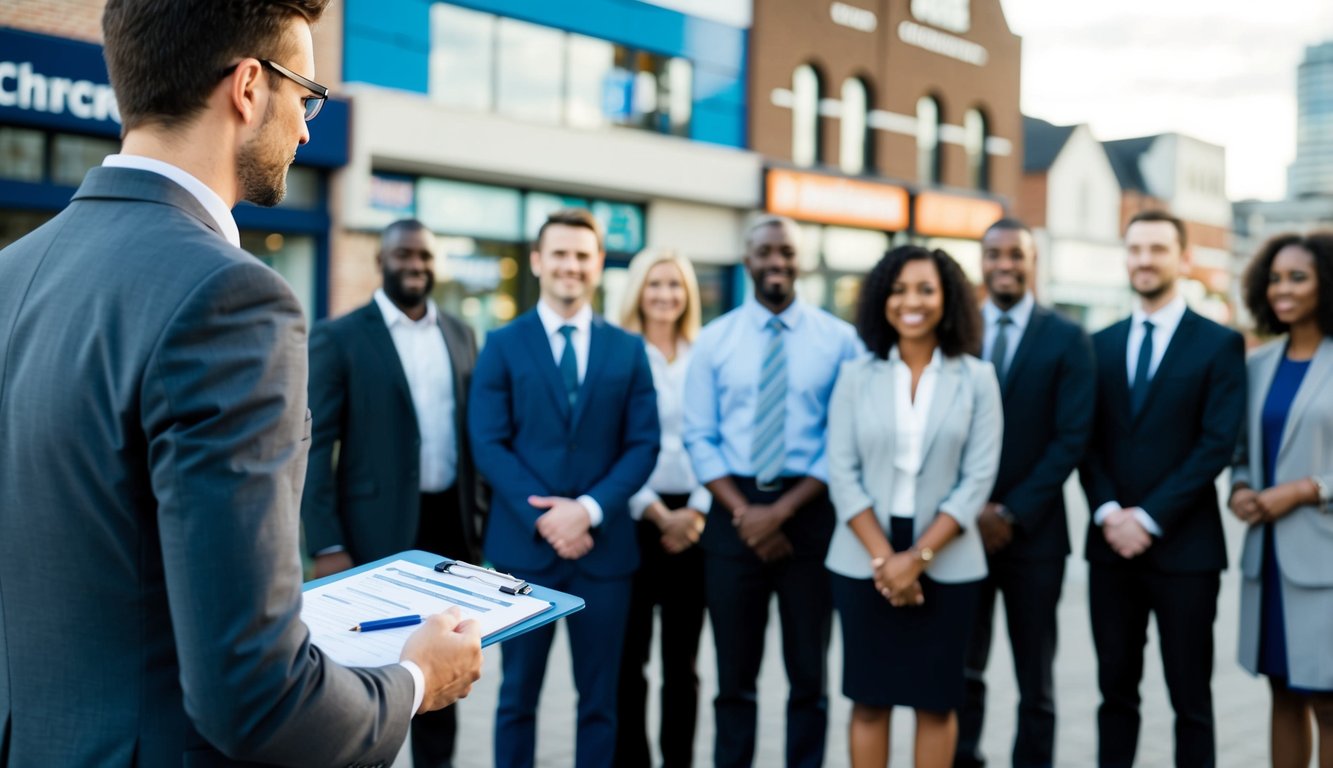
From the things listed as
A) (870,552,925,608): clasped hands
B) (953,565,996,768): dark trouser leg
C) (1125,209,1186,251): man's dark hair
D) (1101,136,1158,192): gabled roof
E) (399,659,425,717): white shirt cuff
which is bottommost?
(953,565,996,768): dark trouser leg

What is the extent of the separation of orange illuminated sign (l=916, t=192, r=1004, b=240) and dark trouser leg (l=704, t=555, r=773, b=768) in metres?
18.6

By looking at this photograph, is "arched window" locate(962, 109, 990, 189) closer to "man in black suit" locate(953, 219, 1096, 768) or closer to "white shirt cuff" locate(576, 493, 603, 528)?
"man in black suit" locate(953, 219, 1096, 768)

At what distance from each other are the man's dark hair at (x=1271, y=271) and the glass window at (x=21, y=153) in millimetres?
10559

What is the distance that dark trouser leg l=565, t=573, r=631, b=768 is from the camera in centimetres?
433

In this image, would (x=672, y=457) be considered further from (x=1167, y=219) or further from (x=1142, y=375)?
(x=1167, y=219)

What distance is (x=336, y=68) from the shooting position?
13258 millimetres

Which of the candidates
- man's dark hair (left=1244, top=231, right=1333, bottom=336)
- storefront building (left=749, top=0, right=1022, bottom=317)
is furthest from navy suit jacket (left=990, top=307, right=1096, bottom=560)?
storefront building (left=749, top=0, right=1022, bottom=317)

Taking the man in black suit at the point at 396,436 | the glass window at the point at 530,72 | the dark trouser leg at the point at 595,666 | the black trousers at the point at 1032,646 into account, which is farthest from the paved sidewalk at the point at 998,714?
the glass window at the point at 530,72

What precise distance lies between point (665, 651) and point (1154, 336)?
2.53 metres

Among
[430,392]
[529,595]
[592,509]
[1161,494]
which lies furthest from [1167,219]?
[529,595]

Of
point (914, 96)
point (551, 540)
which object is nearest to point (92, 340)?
point (551, 540)

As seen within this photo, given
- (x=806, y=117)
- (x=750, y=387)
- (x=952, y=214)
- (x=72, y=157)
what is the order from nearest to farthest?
1. (x=750, y=387)
2. (x=72, y=157)
3. (x=806, y=117)
4. (x=952, y=214)

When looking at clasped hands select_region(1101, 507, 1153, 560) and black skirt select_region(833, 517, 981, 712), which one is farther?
clasped hands select_region(1101, 507, 1153, 560)

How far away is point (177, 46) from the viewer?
1.49m
